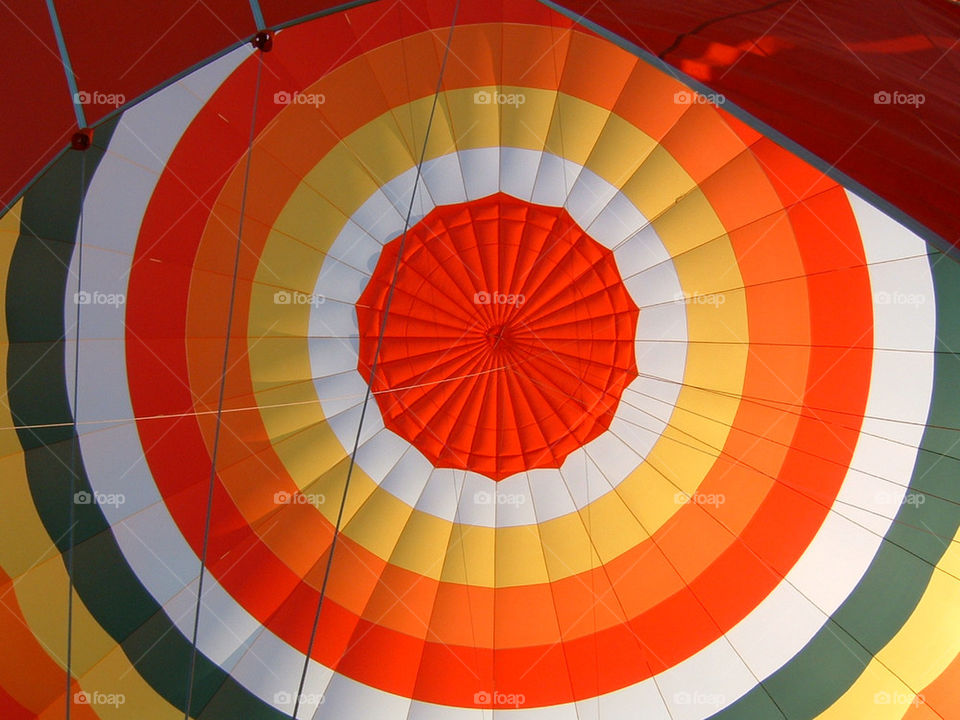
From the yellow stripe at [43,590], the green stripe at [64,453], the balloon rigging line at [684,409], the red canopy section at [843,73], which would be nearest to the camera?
the red canopy section at [843,73]

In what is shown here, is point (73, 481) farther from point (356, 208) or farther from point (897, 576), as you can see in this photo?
point (897, 576)

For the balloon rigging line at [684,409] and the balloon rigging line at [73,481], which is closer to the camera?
the balloon rigging line at [73,481]

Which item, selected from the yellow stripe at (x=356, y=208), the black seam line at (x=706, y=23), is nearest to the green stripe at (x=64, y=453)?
the yellow stripe at (x=356, y=208)

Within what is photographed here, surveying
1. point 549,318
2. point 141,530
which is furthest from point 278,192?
point 141,530

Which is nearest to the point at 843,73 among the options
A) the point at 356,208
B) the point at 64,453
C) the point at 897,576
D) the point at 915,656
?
the point at 356,208

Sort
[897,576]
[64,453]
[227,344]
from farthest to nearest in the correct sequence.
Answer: [897,576] < [64,453] < [227,344]

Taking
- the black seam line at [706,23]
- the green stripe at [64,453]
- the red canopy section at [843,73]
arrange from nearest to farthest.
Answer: the red canopy section at [843,73], the black seam line at [706,23], the green stripe at [64,453]

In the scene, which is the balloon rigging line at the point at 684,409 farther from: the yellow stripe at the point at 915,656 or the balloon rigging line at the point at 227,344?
the yellow stripe at the point at 915,656

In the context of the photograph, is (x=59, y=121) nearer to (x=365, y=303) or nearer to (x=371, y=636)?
(x=365, y=303)
